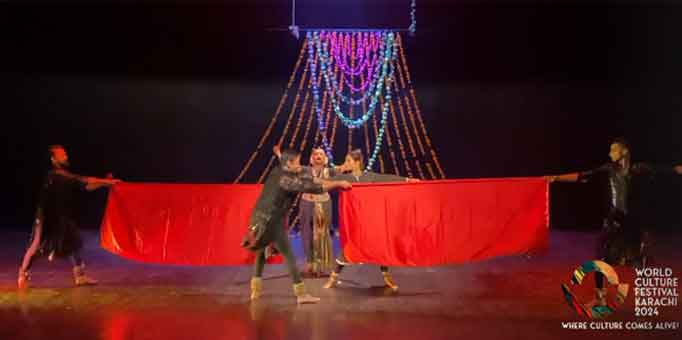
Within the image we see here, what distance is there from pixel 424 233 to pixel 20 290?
3660 millimetres

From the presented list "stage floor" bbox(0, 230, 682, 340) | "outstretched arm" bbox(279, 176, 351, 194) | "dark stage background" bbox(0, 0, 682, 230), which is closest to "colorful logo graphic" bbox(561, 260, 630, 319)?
"stage floor" bbox(0, 230, 682, 340)

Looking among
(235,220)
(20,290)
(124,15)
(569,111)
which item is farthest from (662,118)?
(20,290)

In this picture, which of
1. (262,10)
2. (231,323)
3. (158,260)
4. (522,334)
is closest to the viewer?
(522,334)

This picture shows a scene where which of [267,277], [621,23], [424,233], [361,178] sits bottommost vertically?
[267,277]

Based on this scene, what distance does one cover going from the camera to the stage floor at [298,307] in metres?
4.00

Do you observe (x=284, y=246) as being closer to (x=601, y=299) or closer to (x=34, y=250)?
(x=34, y=250)

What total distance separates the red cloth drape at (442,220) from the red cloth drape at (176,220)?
1.10 m

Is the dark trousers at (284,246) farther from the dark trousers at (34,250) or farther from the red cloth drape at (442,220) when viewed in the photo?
the dark trousers at (34,250)

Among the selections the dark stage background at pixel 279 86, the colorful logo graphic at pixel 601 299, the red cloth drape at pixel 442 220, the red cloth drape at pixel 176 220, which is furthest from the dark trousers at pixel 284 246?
the dark stage background at pixel 279 86

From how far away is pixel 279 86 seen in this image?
343 inches

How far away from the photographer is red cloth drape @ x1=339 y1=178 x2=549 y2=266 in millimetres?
5199

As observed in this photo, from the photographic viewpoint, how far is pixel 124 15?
831cm

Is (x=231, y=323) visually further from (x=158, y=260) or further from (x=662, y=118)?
(x=662, y=118)

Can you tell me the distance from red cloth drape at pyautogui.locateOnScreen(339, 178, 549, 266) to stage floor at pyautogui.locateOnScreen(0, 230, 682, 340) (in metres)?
0.35
